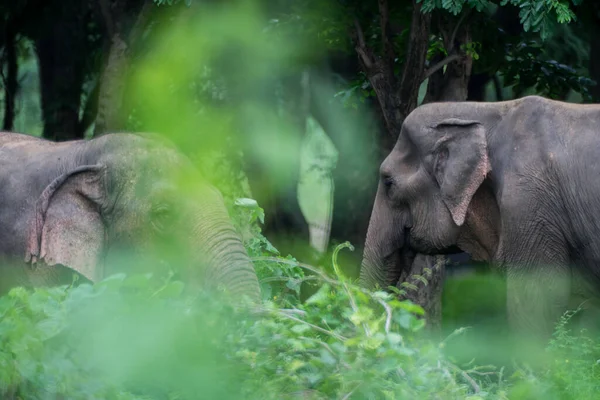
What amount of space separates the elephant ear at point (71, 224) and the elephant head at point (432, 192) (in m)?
2.34

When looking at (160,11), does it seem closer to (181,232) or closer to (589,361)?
(181,232)

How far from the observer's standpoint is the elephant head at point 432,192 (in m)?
7.79

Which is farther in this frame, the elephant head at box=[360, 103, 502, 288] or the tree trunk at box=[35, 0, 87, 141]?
the tree trunk at box=[35, 0, 87, 141]

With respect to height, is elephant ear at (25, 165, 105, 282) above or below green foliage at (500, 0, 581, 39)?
below

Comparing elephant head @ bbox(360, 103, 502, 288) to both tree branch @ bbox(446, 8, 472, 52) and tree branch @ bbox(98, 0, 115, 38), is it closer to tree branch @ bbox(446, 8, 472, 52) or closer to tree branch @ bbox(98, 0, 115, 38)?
tree branch @ bbox(446, 8, 472, 52)

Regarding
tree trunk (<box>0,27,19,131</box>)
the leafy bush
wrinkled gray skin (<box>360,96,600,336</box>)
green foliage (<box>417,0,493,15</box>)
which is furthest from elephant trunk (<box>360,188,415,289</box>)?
tree trunk (<box>0,27,19,131</box>)

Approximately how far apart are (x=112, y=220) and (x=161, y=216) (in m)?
0.38

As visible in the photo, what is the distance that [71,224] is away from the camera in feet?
21.5

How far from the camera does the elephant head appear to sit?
7793 mm

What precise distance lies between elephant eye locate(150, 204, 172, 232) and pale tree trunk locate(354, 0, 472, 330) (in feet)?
11.4

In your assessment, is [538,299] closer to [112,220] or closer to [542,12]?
[542,12]

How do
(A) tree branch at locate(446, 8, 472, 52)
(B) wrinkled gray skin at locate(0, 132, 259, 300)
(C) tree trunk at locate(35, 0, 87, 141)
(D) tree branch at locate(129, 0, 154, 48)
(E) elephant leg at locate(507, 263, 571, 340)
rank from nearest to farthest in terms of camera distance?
(B) wrinkled gray skin at locate(0, 132, 259, 300) → (E) elephant leg at locate(507, 263, 571, 340) → (A) tree branch at locate(446, 8, 472, 52) → (D) tree branch at locate(129, 0, 154, 48) → (C) tree trunk at locate(35, 0, 87, 141)

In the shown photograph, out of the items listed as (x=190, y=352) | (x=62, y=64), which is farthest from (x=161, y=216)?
(x=62, y=64)

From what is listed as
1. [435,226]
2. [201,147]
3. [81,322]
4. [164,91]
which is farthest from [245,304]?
[435,226]
